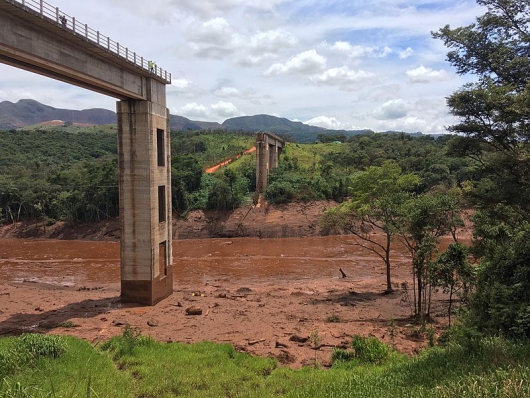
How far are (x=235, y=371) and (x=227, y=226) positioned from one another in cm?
3668

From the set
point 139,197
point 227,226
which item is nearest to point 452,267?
point 139,197

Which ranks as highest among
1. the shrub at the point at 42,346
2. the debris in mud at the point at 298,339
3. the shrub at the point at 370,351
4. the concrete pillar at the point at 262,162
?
the concrete pillar at the point at 262,162

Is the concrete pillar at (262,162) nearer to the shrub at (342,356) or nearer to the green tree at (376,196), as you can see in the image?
the green tree at (376,196)

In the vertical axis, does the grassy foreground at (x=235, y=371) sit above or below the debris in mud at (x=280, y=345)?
above

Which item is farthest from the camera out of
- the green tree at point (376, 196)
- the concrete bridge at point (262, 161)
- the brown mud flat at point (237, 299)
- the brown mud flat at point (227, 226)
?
the concrete bridge at point (262, 161)

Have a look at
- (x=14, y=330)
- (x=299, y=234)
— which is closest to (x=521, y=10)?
(x=14, y=330)

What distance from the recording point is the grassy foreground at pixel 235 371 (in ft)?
20.6

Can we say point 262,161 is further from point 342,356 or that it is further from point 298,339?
point 342,356

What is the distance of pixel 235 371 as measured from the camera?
1002 centimetres

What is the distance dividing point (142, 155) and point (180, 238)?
2849 cm

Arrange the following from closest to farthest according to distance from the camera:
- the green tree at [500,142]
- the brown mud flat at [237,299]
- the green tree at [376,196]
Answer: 1. the green tree at [500,142]
2. the brown mud flat at [237,299]
3. the green tree at [376,196]

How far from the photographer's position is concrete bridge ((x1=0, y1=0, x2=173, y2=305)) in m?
15.0

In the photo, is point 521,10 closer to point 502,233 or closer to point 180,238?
point 502,233

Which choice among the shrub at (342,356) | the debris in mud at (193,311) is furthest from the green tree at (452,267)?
the debris in mud at (193,311)
